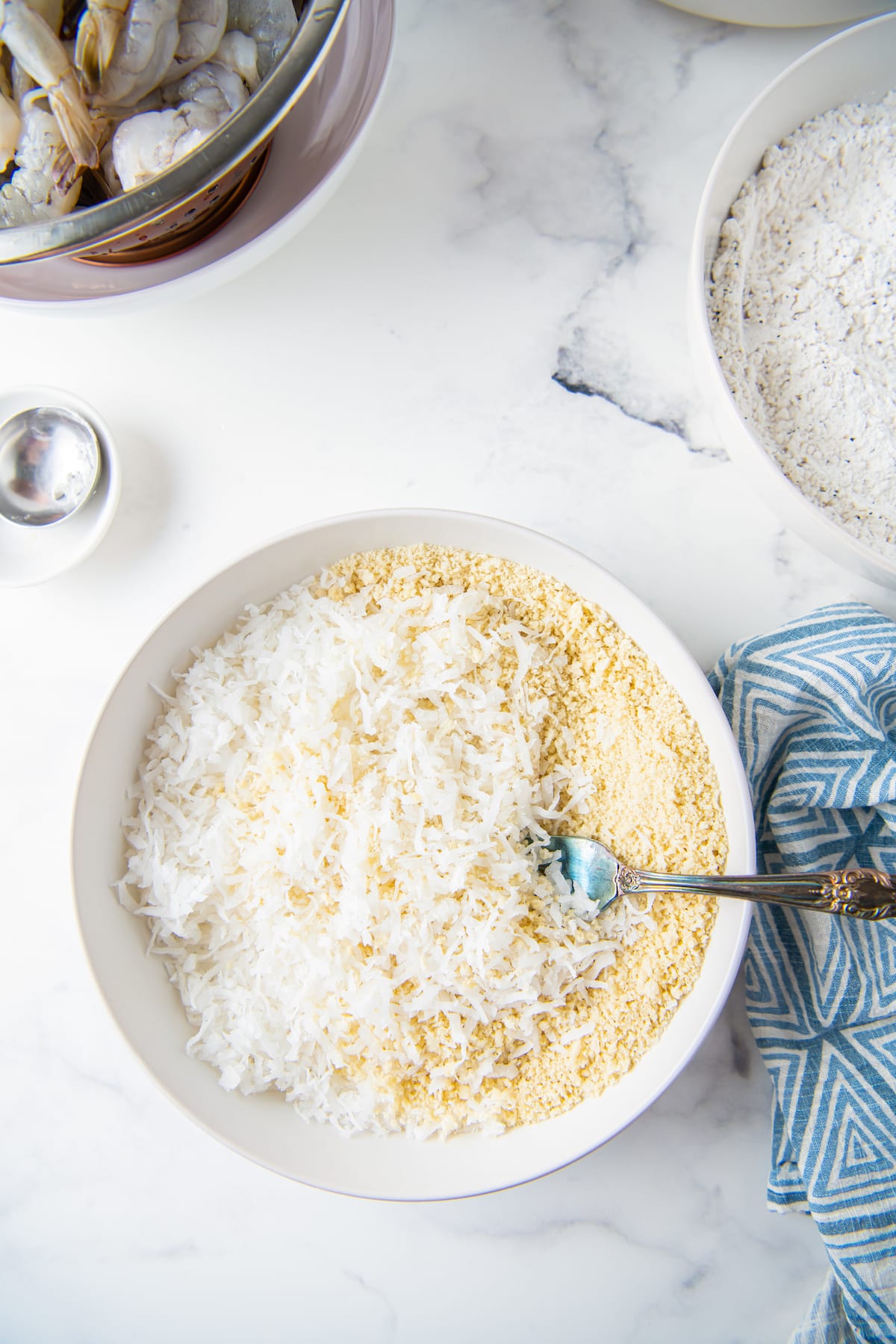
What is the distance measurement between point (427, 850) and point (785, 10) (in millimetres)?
1045

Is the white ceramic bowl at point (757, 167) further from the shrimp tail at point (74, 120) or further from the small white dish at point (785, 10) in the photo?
the shrimp tail at point (74, 120)

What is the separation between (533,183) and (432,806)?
30.4 inches

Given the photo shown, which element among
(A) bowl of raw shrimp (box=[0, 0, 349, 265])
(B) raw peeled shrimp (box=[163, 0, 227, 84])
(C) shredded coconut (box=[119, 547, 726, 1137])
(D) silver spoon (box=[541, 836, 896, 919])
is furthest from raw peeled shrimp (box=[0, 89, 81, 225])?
(D) silver spoon (box=[541, 836, 896, 919])

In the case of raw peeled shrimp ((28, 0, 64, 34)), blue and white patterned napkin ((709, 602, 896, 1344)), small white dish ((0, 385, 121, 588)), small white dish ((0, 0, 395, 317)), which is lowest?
blue and white patterned napkin ((709, 602, 896, 1344))

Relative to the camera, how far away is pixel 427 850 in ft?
2.92

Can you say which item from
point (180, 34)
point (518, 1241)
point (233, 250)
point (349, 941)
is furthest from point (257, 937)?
point (180, 34)

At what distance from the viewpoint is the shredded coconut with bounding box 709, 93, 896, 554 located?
97 cm

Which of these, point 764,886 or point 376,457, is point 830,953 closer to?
point 764,886

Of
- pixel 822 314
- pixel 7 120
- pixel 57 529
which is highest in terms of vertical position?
pixel 7 120

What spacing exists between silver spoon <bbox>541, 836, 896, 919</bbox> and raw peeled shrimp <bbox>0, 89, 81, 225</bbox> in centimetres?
78

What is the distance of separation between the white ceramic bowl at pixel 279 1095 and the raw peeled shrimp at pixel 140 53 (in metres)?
0.41

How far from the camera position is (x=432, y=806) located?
88 centimetres

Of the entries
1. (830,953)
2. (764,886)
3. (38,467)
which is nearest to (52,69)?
(38,467)

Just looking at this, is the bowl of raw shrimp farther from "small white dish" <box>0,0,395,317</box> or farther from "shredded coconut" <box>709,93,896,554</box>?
"shredded coconut" <box>709,93,896,554</box>
